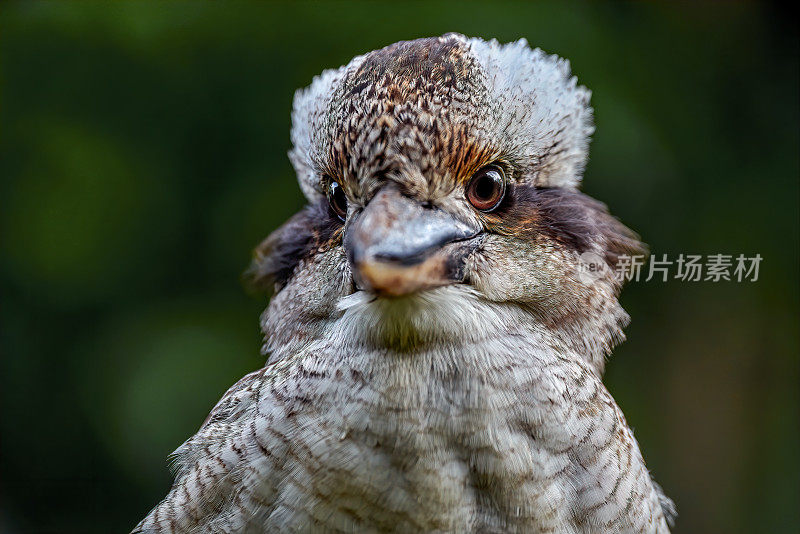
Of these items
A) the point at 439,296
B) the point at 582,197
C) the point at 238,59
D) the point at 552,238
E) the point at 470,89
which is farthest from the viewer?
the point at 238,59

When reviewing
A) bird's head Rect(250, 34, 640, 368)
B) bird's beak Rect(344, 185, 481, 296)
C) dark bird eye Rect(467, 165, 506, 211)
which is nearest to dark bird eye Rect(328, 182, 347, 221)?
bird's head Rect(250, 34, 640, 368)

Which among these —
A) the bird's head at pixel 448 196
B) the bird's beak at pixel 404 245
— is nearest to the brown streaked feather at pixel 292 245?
the bird's head at pixel 448 196

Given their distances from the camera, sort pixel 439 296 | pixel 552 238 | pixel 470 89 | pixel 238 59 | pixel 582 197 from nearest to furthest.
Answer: pixel 439 296, pixel 470 89, pixel 552 238, pixel 582 197, pixel 238 59

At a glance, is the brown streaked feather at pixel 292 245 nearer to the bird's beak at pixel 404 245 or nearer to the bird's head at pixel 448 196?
the bird's head at pixel 448 196

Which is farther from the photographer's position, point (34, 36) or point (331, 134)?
point (34, 36)

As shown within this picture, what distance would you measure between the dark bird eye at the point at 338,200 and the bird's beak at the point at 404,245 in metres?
0.15

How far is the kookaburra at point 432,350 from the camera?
1.53 m

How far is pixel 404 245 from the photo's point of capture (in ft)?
4.60

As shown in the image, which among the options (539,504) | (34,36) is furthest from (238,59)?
(539,504)

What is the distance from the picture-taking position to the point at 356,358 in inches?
62.9

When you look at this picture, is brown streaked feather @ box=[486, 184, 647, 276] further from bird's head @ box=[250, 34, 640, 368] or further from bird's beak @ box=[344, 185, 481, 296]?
bird's beak @ box=[344, 185, 481, 296]

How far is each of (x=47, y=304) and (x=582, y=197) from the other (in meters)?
2.28

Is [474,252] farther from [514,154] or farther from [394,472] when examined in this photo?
[394,472]

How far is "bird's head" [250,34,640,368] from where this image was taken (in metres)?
1.49
